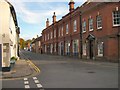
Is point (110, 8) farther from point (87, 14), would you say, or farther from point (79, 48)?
point (79, 48)

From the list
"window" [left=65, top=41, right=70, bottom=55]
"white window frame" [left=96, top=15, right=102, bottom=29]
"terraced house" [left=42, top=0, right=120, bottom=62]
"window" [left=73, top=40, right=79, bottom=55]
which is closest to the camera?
"terraced house" [left=42, top=0, right=120, bottom=62]

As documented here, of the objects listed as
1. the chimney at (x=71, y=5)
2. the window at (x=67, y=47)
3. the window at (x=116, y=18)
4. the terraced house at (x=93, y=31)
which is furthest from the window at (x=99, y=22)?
the chimney at (x=71, y=5)

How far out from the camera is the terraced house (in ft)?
95.1

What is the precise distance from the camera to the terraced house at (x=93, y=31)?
28984 mm

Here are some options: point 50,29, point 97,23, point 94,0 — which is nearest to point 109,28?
point 97,23

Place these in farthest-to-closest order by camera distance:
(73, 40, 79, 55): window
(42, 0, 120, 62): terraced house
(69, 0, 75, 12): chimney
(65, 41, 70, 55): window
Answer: (69, 0, 75, 12): chimney → (65, 41, 70, 55): window → (73, 40, 79, 55): window → (42, 0, 120, 62): terraced house

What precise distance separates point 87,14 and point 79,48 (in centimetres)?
640

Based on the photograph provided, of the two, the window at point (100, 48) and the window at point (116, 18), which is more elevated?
the window at point (116, 18)

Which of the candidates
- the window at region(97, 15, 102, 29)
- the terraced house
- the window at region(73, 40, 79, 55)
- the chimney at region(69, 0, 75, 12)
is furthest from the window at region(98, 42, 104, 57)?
the chimney at region(69, 0, 75, 12)

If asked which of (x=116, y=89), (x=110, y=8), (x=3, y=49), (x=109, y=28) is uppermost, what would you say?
(x=110, y=8)

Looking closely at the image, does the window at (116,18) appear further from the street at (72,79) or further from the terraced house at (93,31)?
the street at (72,79)

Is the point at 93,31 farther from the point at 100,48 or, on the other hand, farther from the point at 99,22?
the point at 100,48

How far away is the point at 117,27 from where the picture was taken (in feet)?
93.9

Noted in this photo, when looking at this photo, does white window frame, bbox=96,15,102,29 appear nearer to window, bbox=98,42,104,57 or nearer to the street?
window, bbox=98,42,104,57
